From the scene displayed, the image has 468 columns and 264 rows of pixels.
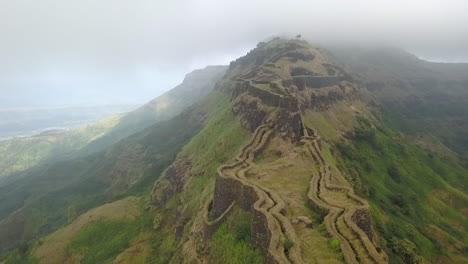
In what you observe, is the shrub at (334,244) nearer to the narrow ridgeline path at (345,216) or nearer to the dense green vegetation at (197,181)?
the narrow ridgeline path at (345,216)

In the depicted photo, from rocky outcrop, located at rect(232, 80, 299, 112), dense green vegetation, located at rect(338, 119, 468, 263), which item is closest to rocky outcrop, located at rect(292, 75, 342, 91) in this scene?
dense green vegetation, located at rect(338, 119, 468, 263)

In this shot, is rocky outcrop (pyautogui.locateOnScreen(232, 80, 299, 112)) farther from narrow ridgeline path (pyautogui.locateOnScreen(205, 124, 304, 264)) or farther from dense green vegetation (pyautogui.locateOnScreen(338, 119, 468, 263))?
dense green vegetation (pyautogui.locateOnScreen(338, 119, 468, 263))

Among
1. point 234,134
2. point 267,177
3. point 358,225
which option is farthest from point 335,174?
point 234,134

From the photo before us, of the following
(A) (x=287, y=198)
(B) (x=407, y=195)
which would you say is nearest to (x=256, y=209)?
(A) (x=287, y=198)

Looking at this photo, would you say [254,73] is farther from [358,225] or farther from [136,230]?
[358,225]

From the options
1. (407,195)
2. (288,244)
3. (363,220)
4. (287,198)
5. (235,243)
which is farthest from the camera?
(407,195)

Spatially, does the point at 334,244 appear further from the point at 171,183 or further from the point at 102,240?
the point at 102,240
